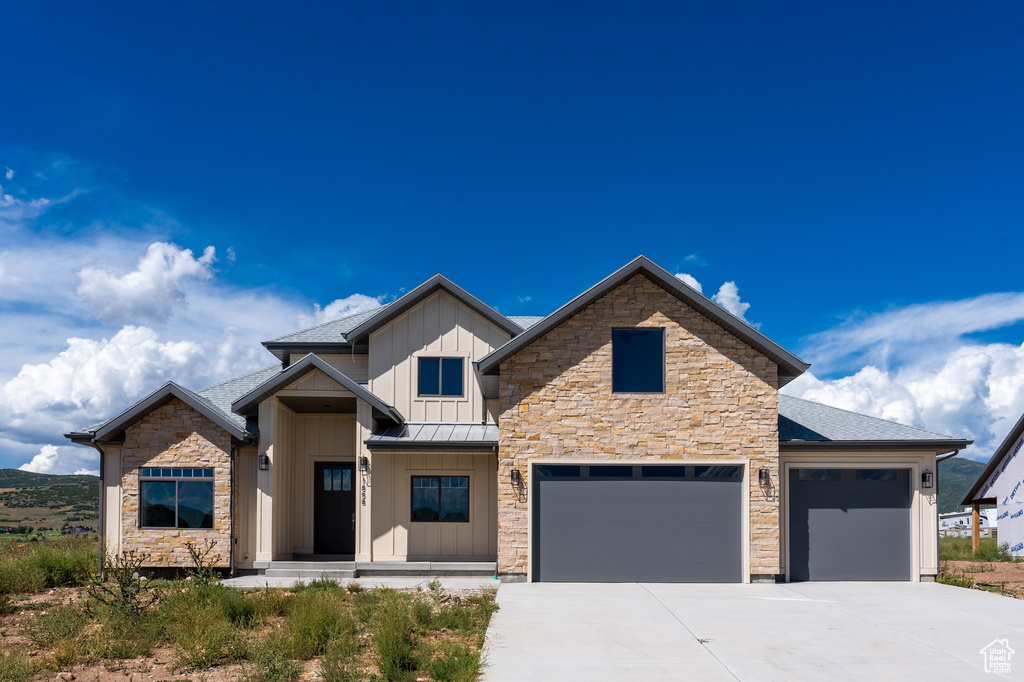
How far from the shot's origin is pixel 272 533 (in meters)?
16.2

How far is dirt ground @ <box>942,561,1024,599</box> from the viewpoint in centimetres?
1573

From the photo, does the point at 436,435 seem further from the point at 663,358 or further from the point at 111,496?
the point at 111,496

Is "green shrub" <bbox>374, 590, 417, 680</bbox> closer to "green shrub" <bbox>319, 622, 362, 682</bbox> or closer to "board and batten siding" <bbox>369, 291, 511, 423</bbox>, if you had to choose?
"green shrub" <bbox>319, 622, 362, 682</bbox>

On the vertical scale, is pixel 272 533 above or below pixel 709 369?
below

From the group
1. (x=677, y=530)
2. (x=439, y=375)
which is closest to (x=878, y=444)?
(x=677, y=530)

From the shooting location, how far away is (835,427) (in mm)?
16516

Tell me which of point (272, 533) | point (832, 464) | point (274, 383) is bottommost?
point (272, 533)

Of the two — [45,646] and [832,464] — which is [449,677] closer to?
[45,646]

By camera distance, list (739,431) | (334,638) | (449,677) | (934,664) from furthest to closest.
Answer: (739,431) < (334,638) < (934,664) < (449,677)

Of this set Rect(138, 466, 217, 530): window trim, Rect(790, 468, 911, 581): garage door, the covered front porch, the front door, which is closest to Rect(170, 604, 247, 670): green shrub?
the covered front porch

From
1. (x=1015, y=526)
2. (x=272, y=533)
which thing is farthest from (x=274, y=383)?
(x=1015, y=526)

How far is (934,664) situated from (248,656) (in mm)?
8453

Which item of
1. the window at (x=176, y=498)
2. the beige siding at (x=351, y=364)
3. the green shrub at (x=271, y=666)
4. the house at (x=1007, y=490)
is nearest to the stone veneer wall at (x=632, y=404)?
the beige siding at (x=351, y=364)

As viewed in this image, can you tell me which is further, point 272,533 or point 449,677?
point 272,533
